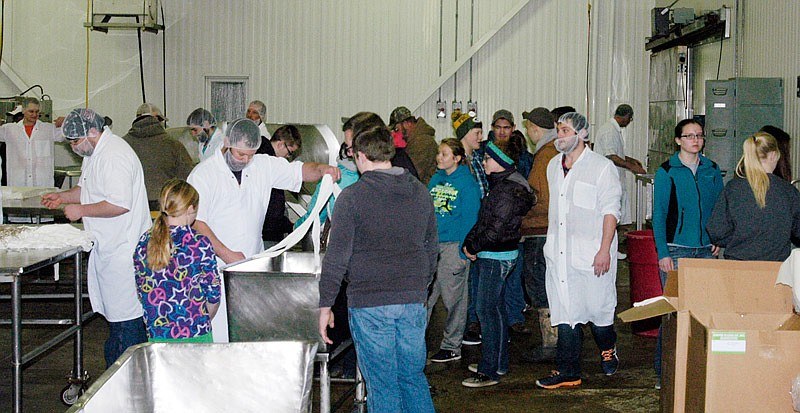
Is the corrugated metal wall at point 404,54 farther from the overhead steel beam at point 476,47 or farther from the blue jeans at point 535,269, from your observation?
the blue jeans at point 535,269

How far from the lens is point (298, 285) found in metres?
3.89

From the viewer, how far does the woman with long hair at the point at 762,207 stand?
487 centimetres

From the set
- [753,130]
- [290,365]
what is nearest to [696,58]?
[753,130]

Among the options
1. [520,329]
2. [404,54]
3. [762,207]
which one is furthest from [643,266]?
[404,54]

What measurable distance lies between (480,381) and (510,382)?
0.74 ft

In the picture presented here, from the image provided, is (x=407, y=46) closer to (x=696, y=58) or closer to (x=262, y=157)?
(x=696, y=58)

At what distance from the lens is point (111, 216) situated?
4.89 meters

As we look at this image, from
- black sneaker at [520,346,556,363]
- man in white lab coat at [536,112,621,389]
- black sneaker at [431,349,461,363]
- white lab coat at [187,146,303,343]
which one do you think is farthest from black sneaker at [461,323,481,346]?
white lab coat at [187,146,303,343]

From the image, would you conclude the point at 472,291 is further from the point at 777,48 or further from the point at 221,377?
the point at 221,377

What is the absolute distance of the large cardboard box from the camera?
11.9 feet

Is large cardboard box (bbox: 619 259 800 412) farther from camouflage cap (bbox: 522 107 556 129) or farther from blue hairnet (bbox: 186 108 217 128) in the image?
blue hairnet (bbox: 186 108 217 128)

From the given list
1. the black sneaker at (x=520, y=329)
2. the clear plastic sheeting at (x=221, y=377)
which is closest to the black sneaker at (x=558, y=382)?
the black sneaker at (x=520, y=329)

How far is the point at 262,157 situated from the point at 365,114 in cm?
87

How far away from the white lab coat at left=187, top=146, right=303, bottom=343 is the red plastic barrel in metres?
2.88
